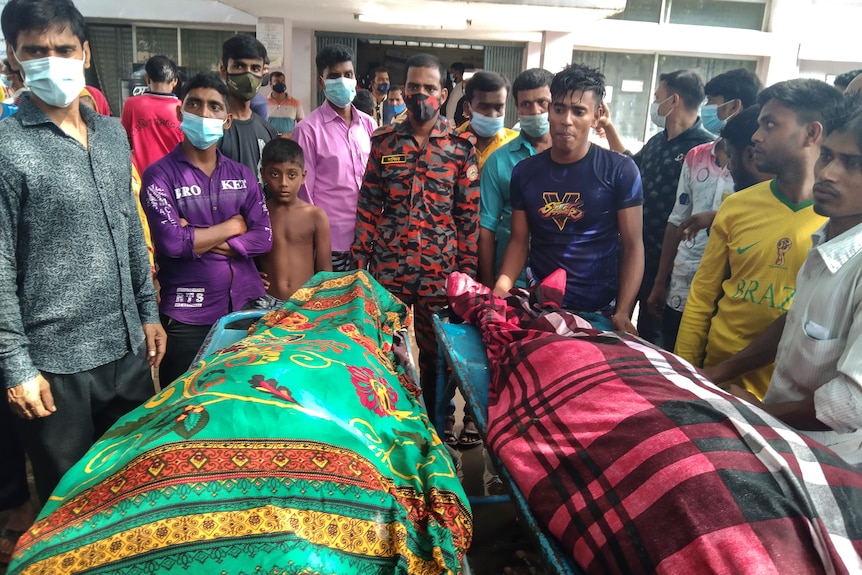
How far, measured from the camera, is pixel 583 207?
105 inches

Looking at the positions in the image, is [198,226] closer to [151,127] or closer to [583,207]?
[583,207]

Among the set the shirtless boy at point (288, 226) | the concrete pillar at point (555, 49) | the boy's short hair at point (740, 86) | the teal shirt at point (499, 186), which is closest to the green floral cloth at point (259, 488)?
the shirtless boy at point (288, 226)

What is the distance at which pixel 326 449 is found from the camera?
4.17ft

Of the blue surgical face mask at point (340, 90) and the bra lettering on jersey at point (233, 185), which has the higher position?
the blue surgical face mask at point (340, 90)

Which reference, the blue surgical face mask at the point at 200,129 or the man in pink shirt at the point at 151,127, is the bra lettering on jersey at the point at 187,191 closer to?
the blue surgical face mask at the point at 200,129

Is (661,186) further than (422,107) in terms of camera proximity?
Yes

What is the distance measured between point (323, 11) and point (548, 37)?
3.68 metres

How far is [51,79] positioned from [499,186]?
6.86 ft

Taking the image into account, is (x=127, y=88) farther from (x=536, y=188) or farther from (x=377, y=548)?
(x=377, y=548)

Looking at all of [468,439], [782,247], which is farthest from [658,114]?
[468,439]

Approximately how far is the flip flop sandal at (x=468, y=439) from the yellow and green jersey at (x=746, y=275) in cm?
140

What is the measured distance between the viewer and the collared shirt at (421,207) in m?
3.00

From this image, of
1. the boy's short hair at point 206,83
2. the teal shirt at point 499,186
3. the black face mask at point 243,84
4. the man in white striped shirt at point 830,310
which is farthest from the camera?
the black face mask at point 243,84

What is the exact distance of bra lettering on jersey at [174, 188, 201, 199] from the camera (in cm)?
259
